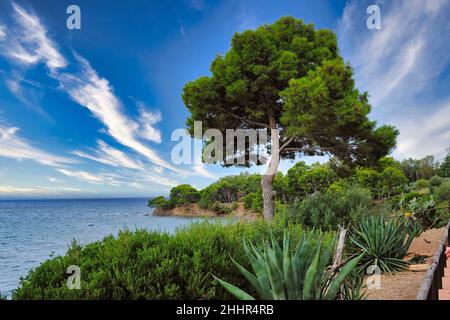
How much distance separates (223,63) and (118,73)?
414 centimetres

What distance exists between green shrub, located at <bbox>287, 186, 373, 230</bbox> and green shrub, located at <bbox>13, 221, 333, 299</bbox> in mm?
4627

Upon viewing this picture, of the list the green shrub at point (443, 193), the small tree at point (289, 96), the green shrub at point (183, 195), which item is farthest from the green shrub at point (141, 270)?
the green shrub at point (183, 195)

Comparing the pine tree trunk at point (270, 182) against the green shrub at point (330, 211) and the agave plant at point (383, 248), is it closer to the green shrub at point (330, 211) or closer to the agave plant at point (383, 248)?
the green shrub at point (330, 211)

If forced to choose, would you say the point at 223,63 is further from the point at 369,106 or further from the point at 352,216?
the point at 352,216

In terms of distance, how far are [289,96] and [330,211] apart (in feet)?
12.1

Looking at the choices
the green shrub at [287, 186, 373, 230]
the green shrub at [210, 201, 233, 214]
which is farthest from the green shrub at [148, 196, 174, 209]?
the green shrub at [287, 186, 373, 230]

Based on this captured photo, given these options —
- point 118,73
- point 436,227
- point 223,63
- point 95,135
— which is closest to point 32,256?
point 95,135

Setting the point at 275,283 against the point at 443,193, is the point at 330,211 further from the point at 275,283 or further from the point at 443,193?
the point at 443,193

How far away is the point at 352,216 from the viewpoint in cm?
745

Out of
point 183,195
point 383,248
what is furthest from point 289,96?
point 183,195

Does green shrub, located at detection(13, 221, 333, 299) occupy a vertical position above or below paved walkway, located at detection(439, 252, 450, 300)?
above

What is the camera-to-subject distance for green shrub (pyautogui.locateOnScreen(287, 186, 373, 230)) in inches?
303

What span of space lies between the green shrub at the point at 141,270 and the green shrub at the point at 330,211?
4627 mm

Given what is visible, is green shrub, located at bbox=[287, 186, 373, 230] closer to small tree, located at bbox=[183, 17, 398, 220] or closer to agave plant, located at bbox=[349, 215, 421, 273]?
agave plant, located at bbox=[349, 215, 421, 273]
